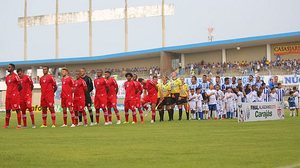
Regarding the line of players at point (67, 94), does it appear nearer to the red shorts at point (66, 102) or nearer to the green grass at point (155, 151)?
the red shorts at point (66, 102)

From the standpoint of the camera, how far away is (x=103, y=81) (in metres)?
27.3

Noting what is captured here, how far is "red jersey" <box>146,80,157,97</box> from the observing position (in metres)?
30.2

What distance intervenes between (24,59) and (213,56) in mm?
28360

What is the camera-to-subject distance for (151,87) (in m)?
30.3

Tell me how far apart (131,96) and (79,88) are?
2713 mm

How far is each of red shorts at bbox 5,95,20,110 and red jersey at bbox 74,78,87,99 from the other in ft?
7.44

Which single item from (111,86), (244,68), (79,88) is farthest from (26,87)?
(244,68)

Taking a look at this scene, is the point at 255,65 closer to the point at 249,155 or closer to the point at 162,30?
the point at 162,30

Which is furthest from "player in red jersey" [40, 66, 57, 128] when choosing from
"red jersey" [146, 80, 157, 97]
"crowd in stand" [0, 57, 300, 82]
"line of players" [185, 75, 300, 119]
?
"crowd in stand" [0, 57, 300, 82]

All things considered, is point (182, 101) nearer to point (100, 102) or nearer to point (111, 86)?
point (111, 86)

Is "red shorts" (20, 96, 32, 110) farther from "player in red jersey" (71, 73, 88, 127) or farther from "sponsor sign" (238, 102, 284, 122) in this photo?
"sponsor sign" (238, 102, 284, 122)

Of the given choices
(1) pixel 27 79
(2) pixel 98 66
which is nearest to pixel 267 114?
(1) pixel 27 79

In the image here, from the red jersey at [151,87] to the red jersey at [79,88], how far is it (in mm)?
4472

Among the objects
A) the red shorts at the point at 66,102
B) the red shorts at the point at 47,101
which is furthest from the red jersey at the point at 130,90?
the red shorts at the point at 47,101
